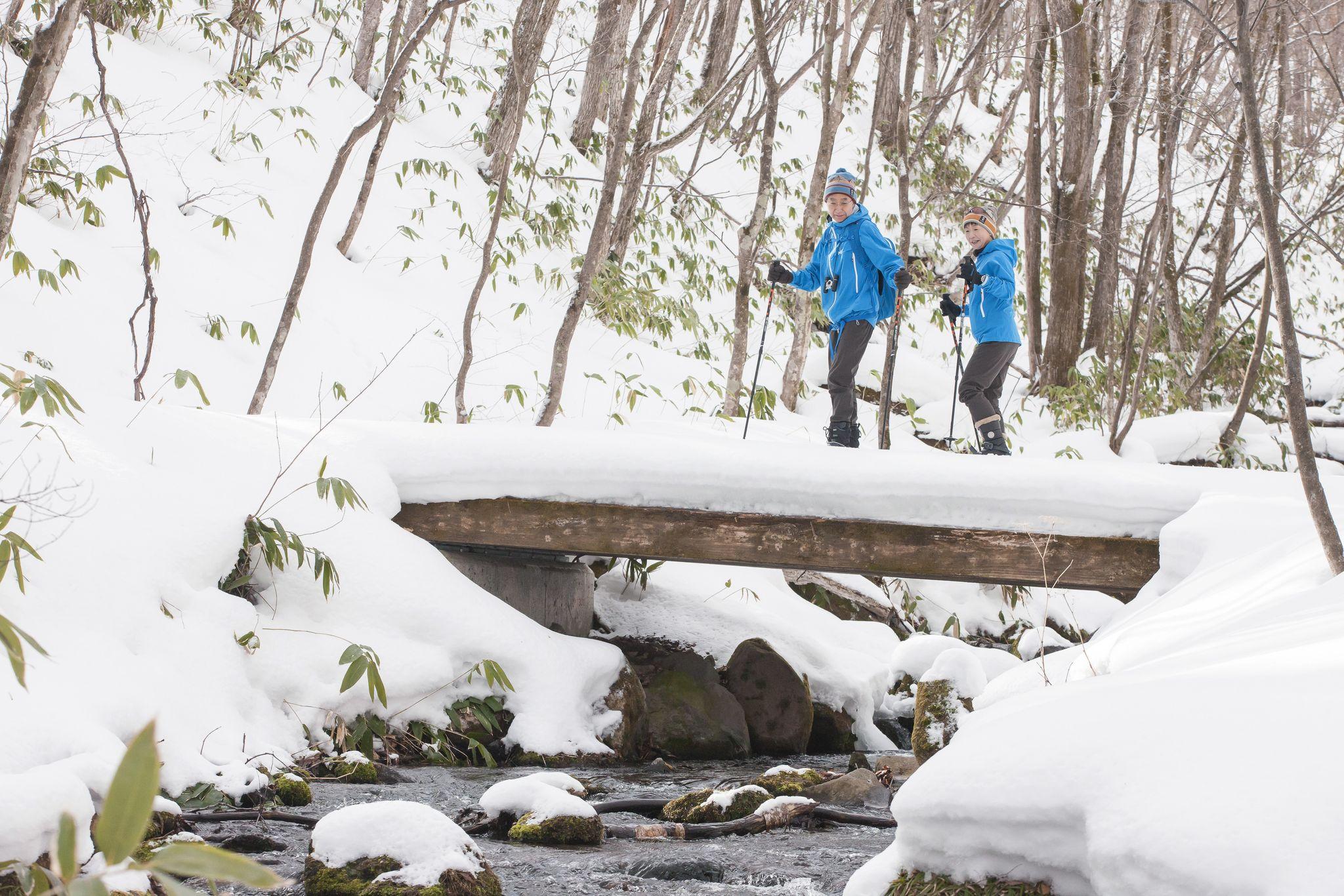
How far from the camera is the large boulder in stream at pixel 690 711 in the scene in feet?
16.3

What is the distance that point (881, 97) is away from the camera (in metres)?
8.92

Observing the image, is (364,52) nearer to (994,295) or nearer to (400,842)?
(994,295)

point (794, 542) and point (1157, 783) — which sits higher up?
point (794, 542)

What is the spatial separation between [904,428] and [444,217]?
535cm

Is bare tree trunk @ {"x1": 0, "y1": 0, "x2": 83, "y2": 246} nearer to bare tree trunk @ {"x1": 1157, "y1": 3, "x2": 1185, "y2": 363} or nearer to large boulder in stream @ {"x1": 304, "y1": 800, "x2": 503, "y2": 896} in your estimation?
large boulder in stream @ {"x1": 304, "y1": 800, "x2": 503, "y2": 896}

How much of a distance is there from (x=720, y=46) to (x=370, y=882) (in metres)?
11.3

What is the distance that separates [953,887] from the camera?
1811 millimetres

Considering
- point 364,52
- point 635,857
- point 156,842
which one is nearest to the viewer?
point 156,842

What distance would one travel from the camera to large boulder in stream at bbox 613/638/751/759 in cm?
495

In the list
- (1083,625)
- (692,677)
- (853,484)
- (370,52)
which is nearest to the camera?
(853,484)

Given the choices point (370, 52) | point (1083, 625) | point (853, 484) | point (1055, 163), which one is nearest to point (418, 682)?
point (853, 484)

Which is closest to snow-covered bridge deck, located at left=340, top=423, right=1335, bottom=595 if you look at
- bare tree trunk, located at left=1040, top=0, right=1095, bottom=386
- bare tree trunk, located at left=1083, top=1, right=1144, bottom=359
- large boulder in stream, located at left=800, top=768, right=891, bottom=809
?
large boulder in stream, located at left=800, top=768, right=891, bottom=809

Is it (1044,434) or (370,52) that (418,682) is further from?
(370,52)

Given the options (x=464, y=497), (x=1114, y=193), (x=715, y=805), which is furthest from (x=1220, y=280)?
(x=715, y=805)
